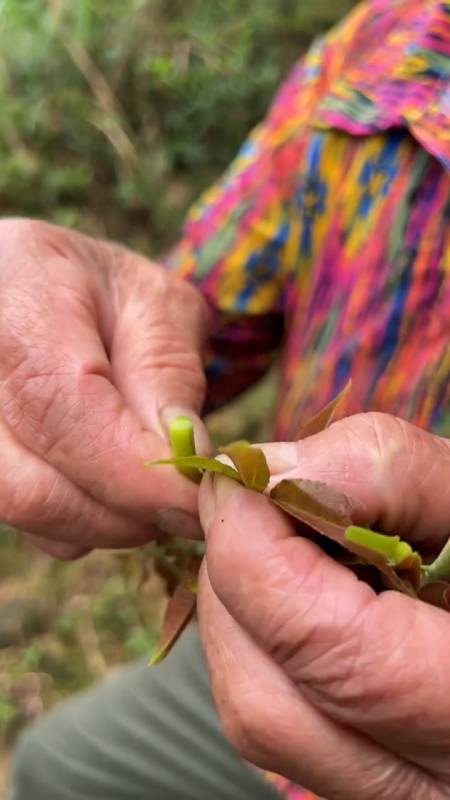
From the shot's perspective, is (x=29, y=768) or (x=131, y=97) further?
(x=131, y=97)

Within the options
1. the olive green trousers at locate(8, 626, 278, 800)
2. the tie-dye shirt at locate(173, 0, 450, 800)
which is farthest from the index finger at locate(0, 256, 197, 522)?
the olive green trousers at locate(8, 626, 278, 800)

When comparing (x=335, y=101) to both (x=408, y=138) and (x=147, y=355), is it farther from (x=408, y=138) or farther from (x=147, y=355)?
(x=147, y=355)

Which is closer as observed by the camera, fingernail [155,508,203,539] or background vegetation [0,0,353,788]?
fingernail [155,508,203,539]

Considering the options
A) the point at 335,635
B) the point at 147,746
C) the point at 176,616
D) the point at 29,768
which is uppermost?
the point at 335,635

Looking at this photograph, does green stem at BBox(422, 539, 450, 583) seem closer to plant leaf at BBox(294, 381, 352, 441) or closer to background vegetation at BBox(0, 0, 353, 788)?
plant leaf at BBox(294, 381, 352, 441)

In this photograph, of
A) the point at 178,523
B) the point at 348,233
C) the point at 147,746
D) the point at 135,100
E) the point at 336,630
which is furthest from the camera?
the point at 135,100

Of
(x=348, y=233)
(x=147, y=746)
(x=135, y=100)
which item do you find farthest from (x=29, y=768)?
(x=135, y=100)

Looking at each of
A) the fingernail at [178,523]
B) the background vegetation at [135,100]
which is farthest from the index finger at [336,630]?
the background vegetation at [135,100]

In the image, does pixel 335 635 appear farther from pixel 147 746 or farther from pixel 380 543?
pixel 147 746
